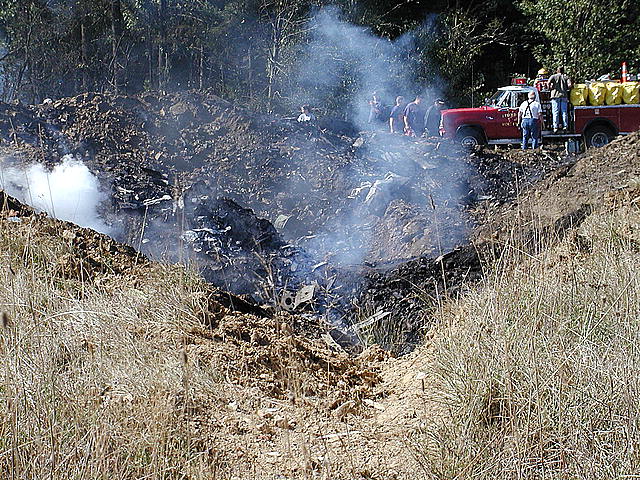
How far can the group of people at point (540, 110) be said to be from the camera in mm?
14906

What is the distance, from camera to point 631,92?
614 inches

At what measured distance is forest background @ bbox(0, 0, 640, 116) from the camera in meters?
22.0

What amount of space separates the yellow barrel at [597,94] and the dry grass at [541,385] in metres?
12.8

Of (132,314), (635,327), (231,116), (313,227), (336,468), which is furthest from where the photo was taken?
(231,116)

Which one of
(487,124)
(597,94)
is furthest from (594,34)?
(487,124)

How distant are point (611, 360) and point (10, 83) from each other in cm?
2584

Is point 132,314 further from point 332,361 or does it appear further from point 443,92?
point 443,92

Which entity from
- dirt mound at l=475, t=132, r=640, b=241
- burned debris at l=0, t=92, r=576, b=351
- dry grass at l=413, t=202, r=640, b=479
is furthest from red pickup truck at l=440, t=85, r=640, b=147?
dry grass at l=413, t=202, r=640, b=479

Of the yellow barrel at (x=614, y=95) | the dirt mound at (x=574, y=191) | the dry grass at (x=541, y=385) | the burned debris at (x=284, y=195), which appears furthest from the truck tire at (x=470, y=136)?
the dry grass at (x=541, y=385)

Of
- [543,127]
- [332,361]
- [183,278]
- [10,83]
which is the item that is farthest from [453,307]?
[10,83]

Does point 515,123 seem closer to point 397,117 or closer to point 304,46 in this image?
point 397,117

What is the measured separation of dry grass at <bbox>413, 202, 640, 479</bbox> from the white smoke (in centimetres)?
593

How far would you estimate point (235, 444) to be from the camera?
3.13 metres

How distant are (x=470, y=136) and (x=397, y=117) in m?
3.27
